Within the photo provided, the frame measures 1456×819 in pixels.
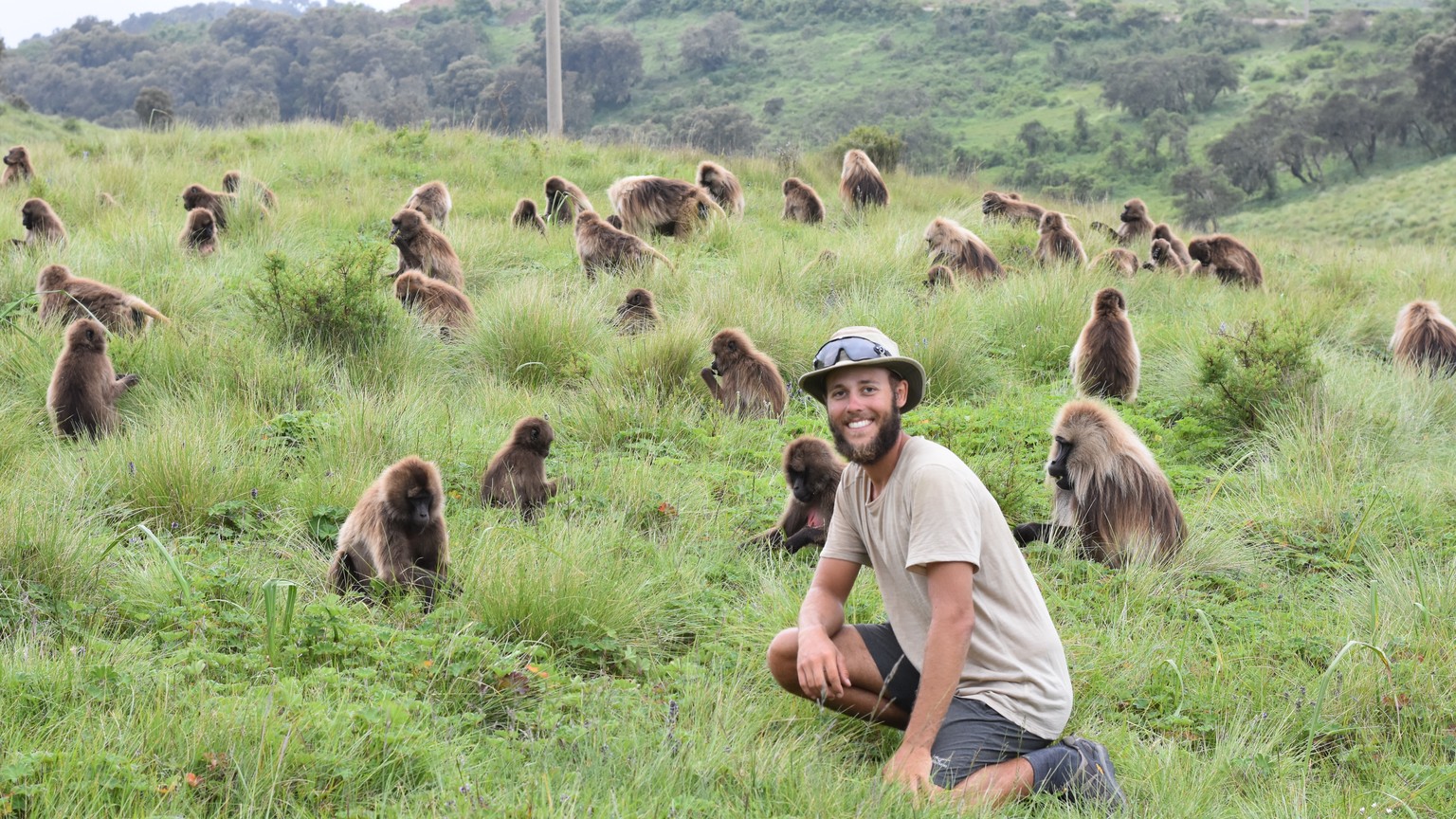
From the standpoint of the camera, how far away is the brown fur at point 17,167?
13805 mm

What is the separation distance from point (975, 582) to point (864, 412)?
67 cm

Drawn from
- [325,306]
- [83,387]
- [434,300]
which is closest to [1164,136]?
[434,300]

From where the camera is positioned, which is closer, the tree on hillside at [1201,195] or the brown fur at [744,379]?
the brown fur at [744,379]

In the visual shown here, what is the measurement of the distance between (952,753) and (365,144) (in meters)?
15.4

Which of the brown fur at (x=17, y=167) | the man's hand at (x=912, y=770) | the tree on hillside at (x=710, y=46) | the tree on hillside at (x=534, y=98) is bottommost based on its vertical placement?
the man's hand at (x=912, y=770)

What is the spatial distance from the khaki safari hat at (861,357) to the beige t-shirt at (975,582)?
9.4 inches

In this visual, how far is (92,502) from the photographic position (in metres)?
5.56

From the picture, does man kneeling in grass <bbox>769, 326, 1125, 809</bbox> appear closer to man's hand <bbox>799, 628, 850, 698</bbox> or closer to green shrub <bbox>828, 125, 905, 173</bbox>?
man's hand <bbox>799, 628, 850, 698</bbox>

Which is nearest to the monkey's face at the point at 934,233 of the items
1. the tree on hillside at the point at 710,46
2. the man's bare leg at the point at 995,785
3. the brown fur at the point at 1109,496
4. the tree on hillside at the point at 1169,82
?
the brown fur at the point at 1109,496

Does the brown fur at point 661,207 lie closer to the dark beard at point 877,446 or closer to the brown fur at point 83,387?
the brown fur at point 83,387

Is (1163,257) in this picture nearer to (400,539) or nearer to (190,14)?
(400,539)

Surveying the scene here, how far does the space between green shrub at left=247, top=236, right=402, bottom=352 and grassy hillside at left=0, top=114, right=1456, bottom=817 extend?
66mm

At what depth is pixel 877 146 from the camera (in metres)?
20.5

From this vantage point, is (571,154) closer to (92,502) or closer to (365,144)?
(365,144)
